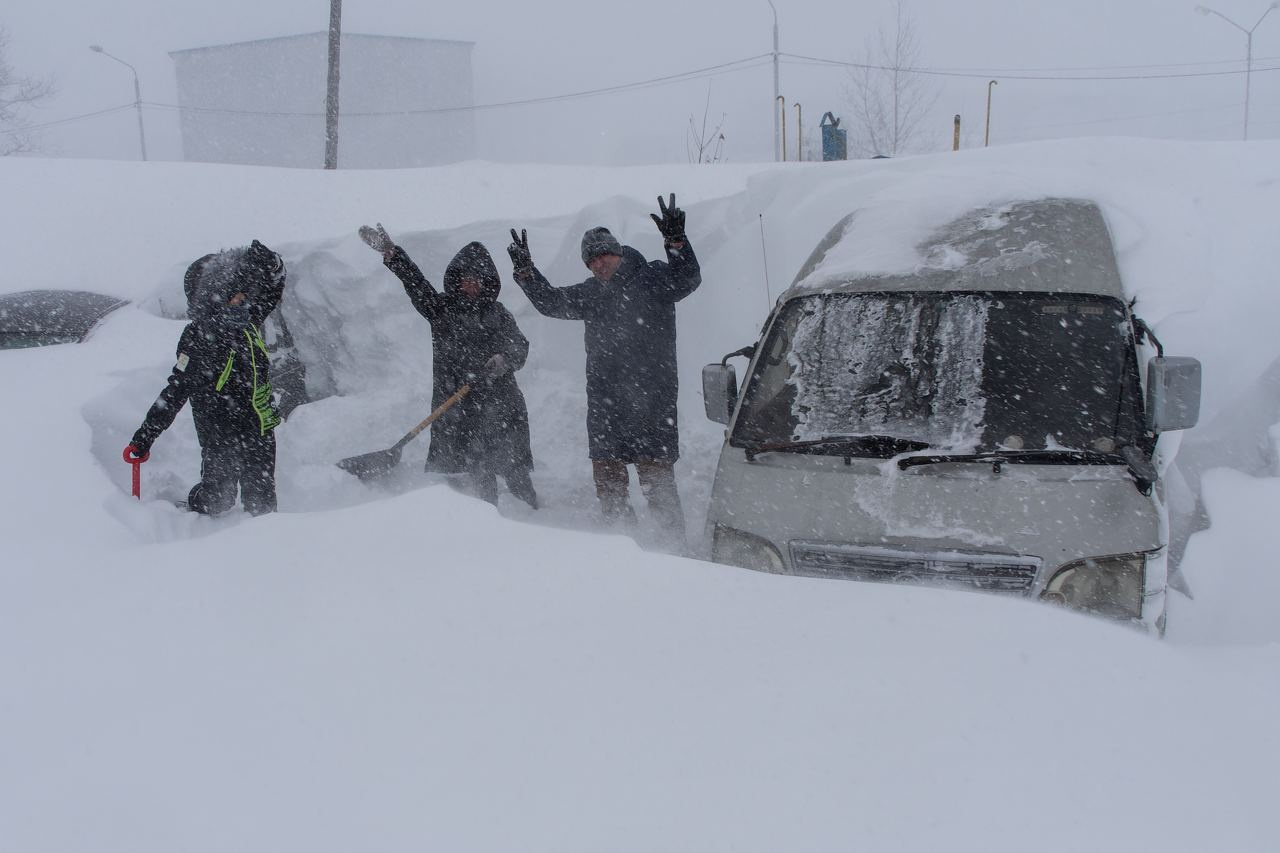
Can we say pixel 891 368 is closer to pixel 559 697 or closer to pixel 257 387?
pixel 559 697

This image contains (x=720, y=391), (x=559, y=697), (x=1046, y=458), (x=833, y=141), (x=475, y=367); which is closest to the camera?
(x=559, y=697)

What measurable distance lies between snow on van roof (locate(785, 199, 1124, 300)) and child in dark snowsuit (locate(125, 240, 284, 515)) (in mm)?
2716

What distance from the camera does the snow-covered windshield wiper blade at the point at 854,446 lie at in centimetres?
323

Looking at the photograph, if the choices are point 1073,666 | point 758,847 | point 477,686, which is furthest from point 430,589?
point 1073,666

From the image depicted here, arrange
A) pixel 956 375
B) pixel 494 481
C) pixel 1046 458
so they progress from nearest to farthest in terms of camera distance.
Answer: pixel 1046 458, pixel 956 375, pixel 494 481

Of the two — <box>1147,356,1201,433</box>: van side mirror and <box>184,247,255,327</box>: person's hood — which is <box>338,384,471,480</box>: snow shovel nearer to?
<box>184,247,255,327</box>: person's hood

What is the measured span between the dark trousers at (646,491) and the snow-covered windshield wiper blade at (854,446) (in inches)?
73.0

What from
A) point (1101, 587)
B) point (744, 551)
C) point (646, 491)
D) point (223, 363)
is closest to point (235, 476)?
point (223, 363)

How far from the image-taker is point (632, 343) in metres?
5.18

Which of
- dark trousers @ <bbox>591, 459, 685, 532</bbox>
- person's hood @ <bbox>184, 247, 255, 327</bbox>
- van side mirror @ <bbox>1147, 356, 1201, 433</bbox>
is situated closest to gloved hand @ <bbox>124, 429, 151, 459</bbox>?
person's hood @ <bbox>184, 247, 255, 327</bbox>

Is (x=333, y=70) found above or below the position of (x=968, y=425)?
above

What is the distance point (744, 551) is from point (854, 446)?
53cm

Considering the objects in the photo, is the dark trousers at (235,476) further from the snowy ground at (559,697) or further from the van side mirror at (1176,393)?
the van side mirror at (1176,393)

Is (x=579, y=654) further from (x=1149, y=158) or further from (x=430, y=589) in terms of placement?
(x=1149, y=158)
